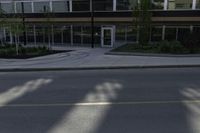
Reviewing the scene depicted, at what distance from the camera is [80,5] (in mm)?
32156

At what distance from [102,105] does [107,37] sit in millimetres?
23404

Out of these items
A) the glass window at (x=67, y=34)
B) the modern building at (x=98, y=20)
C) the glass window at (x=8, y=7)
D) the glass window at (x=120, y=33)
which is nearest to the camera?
the modern building at (x=98, y=20)

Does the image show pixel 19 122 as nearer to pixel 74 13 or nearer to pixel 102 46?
pixel 102 46

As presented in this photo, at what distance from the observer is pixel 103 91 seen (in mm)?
10086

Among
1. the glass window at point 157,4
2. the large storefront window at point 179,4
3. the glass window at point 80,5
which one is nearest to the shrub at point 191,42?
the large storefront window at point 179,4

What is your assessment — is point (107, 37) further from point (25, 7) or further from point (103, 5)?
point (25, 7)

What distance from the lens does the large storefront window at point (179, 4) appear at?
2839 cm

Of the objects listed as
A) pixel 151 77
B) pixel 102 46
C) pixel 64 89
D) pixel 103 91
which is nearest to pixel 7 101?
pixel 64 89

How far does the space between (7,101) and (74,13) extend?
24.5m

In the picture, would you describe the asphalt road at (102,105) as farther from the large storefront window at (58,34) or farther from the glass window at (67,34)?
the large storefront window at (58,34)

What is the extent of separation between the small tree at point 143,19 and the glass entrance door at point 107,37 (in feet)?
16.7

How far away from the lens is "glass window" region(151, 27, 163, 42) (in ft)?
96.9

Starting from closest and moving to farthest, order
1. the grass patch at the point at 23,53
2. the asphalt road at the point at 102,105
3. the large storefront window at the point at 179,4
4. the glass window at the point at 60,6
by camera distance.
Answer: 1. the asphalt road at the point at 102,105
2. the grass patch at the point at 23,53
3. the large storefront window at the point at 179,4
4. the glass window at the point at 60,6

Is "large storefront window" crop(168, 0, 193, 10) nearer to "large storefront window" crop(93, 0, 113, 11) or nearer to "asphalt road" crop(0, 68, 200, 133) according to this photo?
"large storefront window" crop(93, 0, 113, 11)
